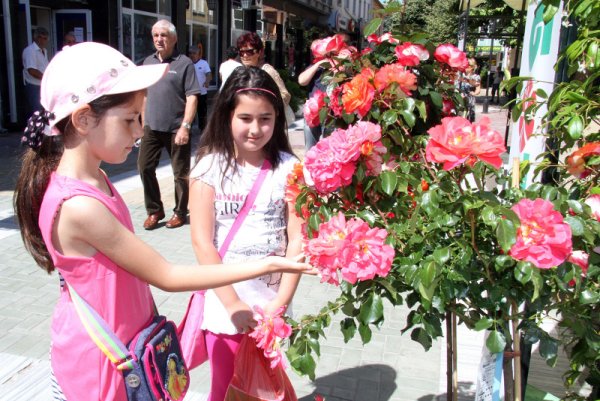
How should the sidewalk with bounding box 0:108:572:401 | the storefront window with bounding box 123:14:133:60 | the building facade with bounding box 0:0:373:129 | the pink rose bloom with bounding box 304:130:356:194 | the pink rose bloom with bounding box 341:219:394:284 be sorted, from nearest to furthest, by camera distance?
the pink rose bloom with bounding box 341:219:394:284
the pink rose bloom with bounding box 304:130:356:194
the sidewalk with bounding box 0:108:572:401
the building facade with bounding box 0:0:373:129
the storefront window with bounding box 123:14:133:60

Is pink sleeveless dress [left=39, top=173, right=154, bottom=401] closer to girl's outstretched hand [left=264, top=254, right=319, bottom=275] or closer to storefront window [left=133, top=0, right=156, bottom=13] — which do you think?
girl's outstretched hand [left=264, top=254, right=319, bottom=275]

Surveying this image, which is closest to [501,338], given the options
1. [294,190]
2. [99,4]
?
[294,190]

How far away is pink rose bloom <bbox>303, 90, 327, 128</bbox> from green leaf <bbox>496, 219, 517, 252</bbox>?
760mm

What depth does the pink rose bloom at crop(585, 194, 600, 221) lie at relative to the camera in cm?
133

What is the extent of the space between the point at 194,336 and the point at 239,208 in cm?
53

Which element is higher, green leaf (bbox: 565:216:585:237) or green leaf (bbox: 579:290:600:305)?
green leaf (bbox: 565:216:585:237)

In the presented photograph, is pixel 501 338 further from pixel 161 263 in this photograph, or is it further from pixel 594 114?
pixel 161 263

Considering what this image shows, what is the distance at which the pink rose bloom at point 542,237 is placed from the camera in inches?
44.4

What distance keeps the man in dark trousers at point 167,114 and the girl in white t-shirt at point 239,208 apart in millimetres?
3319

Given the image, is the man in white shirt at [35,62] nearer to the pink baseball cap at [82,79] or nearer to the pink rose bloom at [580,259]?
the pink baseball cap at [82,79]

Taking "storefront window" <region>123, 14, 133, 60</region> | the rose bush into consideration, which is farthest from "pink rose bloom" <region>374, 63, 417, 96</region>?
"storefront window" <region>123, 14, 133, 60</region>

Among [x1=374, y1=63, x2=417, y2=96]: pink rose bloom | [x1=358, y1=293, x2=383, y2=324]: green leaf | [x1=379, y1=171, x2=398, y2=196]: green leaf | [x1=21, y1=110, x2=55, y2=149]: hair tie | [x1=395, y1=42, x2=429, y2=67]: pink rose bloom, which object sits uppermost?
[x1=395, y1=42, x2=429, y2=67]: pink rose bloom

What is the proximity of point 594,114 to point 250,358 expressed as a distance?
4.56 feet

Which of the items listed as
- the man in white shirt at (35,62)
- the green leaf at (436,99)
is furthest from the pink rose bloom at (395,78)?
the man in white shirt at (35,62)
